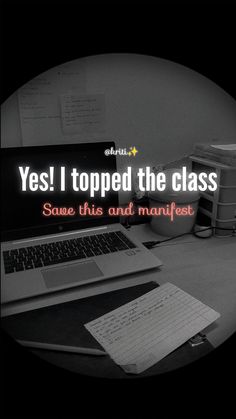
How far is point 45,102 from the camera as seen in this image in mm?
843

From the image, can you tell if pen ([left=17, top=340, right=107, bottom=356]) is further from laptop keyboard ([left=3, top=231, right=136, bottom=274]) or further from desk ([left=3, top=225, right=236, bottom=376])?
laptop keyboard ([left=3, top=231, right=136, bottom=274])

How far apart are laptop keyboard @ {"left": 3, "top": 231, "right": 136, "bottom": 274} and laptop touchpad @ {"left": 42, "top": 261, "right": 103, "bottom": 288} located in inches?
1.1

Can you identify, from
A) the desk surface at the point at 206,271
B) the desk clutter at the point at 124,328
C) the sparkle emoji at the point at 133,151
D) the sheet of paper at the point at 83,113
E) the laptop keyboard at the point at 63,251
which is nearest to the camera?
the desk clutter at the point at 124,328

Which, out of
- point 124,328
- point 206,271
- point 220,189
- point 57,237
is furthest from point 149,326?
point 220,189

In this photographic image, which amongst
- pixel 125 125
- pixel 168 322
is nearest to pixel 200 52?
pixel 168 322

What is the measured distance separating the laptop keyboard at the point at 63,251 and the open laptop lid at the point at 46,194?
2.3 inches

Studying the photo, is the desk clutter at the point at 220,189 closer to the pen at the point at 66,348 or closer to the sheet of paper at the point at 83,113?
the sheet of paper at the point at 83,113

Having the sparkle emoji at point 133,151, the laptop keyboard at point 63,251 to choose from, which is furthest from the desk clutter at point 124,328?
the sparkle emoji at point 133,151

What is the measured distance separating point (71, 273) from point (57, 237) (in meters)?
0.17

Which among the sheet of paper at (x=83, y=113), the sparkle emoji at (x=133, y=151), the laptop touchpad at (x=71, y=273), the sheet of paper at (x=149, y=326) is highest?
the sheet of paper at (x=83, y=113)

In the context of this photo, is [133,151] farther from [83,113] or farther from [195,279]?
[195,279]

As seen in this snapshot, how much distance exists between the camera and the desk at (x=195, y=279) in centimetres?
49

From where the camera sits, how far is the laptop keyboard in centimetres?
73

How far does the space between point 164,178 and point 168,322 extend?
1.50 ft
